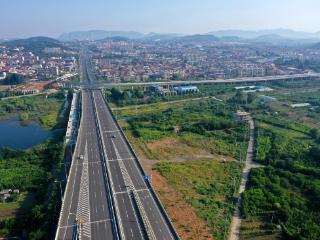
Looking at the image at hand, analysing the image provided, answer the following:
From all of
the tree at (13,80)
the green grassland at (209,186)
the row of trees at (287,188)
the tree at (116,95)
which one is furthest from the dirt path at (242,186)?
the tree at (13,80)

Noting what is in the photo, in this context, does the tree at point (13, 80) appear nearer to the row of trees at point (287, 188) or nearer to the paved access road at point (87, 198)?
the paved access road at point (87, 198)

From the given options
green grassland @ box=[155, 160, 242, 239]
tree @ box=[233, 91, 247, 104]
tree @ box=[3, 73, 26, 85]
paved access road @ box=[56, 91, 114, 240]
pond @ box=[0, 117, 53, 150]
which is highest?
tree @ box=[3, 73, 26, 85]

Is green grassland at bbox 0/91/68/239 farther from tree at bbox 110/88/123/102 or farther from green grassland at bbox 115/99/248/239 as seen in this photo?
tree at bbox 110/88/123/102

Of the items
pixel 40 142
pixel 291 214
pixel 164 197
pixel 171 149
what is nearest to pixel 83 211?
pixel 164 197

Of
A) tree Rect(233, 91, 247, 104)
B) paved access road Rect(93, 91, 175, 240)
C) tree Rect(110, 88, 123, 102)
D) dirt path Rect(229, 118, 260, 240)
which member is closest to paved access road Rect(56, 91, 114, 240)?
paved access road Rect(93, 91, 175, 240)

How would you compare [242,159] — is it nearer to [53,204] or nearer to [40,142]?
[53,204]

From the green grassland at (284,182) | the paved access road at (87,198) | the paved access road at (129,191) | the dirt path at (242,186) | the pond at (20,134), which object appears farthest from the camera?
the pond at (20,134)

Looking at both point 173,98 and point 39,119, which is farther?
→ point 173,98
